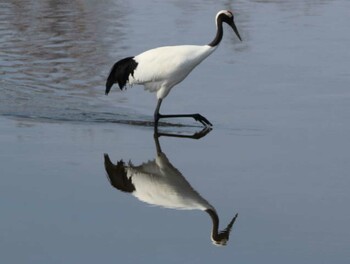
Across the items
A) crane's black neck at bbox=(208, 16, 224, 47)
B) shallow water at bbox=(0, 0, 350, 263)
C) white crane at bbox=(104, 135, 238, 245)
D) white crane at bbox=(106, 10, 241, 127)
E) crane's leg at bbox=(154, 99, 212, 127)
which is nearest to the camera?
shallow water at bbox=(0, 0, 350, 263)

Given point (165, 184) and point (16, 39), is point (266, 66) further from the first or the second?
point (165, 184)

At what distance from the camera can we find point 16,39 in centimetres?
1608

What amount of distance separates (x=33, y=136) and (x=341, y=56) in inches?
209

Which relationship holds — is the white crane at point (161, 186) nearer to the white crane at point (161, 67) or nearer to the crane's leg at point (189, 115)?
the crane's leg at point (189, 115)

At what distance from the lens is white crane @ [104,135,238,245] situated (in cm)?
809

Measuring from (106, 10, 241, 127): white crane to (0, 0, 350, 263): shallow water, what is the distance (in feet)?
1.14

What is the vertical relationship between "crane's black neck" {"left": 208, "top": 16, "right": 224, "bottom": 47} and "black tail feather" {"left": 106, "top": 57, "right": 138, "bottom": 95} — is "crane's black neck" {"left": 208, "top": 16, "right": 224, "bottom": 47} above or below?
above

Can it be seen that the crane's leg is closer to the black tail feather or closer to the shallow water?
the shallow water

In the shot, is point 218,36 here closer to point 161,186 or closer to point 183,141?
point 183,141

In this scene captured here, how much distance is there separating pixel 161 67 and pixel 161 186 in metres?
2.57

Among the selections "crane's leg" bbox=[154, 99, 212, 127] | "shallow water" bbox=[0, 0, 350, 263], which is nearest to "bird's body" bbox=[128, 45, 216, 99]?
"crane's leg" bbox=[154, 99, 212, 127]

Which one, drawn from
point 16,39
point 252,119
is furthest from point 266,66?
point 16,39

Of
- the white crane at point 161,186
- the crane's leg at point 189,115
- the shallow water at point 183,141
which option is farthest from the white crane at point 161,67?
the white crane at point 161,186

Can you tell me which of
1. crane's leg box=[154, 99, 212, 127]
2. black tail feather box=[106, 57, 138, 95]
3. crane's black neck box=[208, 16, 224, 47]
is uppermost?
crane's black neck box=[208, 16, 224, 47]
